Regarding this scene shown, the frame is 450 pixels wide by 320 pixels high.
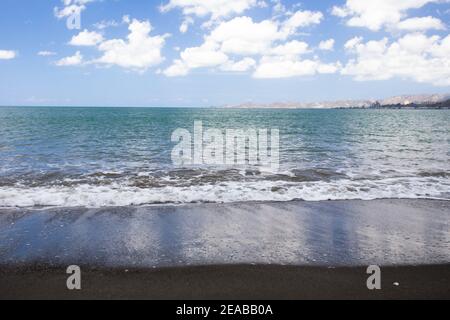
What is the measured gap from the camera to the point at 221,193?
1303cm

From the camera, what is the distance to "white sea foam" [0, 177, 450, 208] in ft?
38.8

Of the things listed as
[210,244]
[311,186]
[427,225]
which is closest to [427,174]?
[311,186]

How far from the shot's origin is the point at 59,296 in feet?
17.9

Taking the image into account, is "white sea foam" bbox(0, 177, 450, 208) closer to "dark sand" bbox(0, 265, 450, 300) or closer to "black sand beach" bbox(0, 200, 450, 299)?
"black sand beach" bbox(0, 200, 450, 299)

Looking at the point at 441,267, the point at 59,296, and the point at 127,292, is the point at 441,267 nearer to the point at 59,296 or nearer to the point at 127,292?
the point at 127,292

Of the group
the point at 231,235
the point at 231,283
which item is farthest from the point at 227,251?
the point at 231,283

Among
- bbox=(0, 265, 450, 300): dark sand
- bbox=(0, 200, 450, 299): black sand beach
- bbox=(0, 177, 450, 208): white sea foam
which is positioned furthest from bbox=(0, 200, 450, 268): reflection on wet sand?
bbox=(0, 177, 450, 208): white sea foam

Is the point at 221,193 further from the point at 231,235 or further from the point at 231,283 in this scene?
the point at 231,283

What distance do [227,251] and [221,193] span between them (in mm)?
5662

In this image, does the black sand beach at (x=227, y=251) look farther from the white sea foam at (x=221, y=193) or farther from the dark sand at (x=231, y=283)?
the white sea foam at (x=221, y=193)

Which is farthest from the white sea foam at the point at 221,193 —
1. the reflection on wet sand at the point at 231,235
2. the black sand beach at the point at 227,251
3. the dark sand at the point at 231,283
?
the dark sand at the point at 231,283
